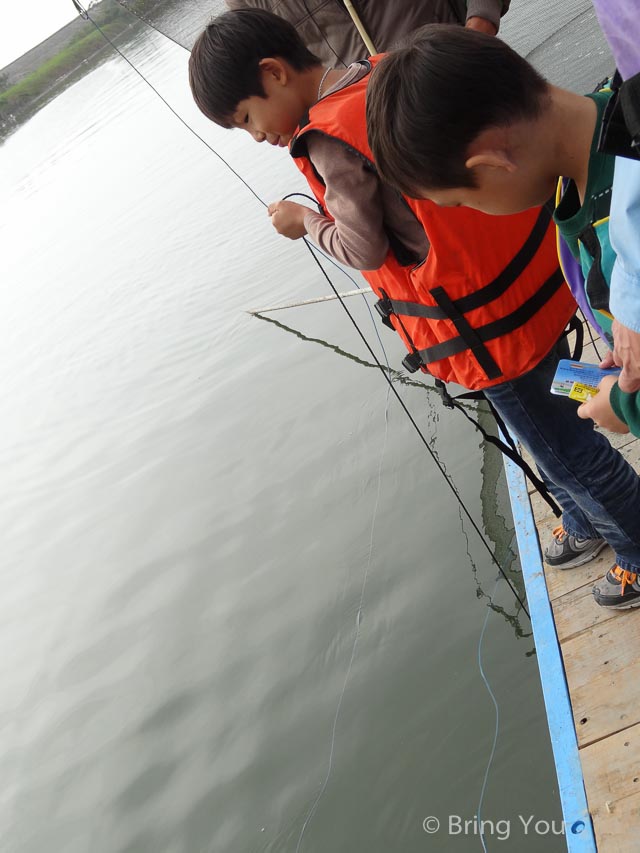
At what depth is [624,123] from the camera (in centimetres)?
87

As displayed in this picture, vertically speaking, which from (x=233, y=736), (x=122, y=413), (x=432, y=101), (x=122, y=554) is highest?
(x=432, y=101)

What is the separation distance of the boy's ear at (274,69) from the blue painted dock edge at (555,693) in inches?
66.6

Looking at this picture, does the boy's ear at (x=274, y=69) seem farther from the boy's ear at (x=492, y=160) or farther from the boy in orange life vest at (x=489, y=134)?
the boy's ear at (x=492, y=160)

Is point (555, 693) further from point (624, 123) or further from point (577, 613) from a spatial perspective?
point (624, 123)

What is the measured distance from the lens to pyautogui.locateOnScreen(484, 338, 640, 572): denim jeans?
186 cm

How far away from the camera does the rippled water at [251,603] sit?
304cm

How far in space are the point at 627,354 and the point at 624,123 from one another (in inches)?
13.7

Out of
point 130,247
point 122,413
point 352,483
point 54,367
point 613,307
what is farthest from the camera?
point 130,247

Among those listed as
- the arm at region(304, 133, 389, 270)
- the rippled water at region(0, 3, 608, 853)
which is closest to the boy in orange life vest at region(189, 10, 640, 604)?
the arm at region(304, 133, 389, 270)

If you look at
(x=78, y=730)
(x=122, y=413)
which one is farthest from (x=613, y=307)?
(x=122, y=413)

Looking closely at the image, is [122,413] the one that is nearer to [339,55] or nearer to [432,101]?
[339,55]

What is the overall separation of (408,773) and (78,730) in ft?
6.34

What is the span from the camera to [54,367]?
8.43 metres

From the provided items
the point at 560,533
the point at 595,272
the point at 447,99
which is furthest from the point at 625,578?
the point at 447,99
